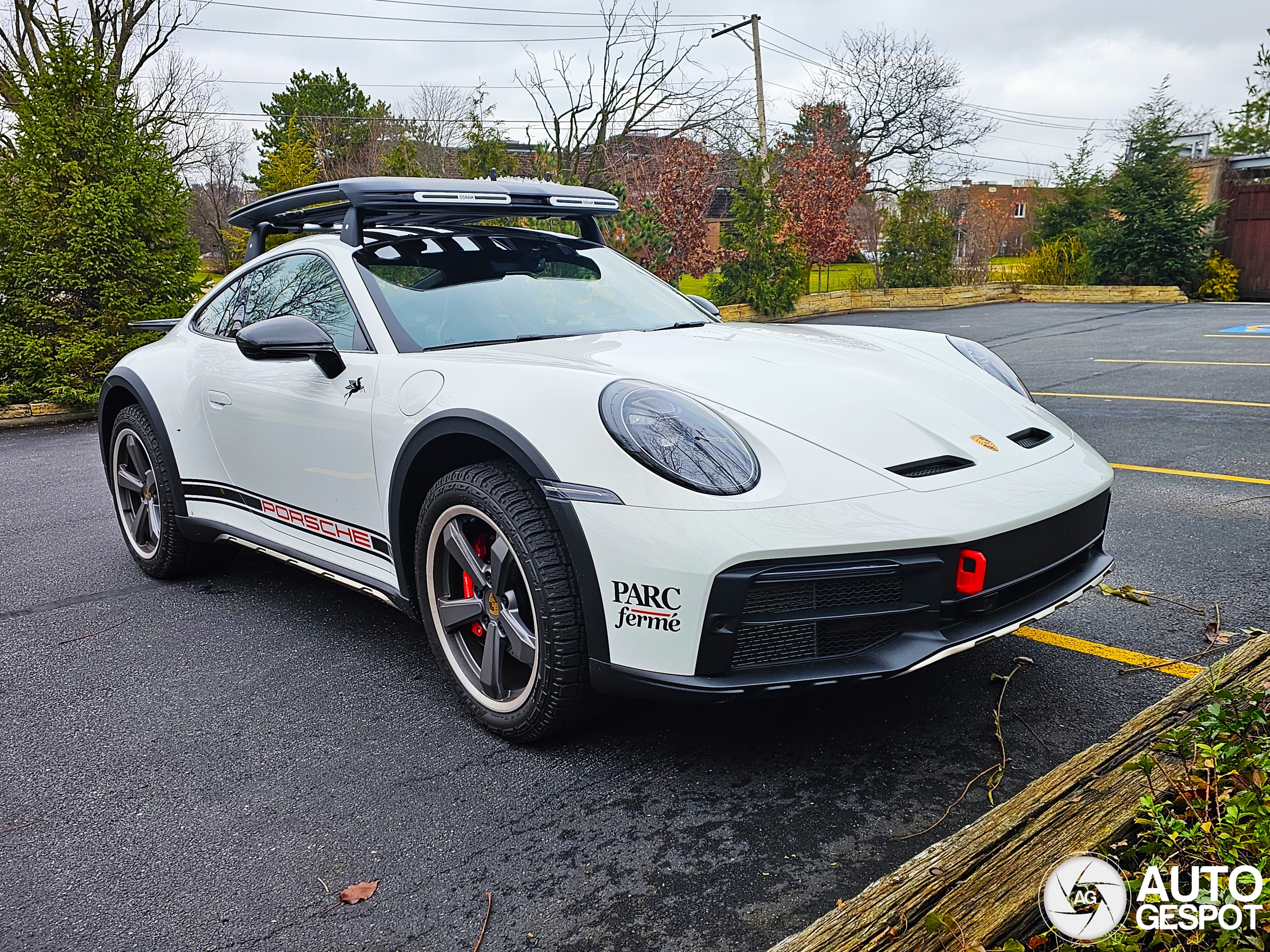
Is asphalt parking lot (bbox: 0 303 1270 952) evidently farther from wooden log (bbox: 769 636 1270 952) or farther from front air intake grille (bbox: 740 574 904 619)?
front air intake grille (bbox: 740 574 904 619)

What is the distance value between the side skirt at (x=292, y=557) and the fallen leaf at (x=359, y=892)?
994mm

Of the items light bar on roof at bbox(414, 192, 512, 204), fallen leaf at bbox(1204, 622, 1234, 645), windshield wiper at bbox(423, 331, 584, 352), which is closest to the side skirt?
windshield wiper at bbox(423, 331, 584, 352)

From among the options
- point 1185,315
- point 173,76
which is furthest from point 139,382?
point 173,76

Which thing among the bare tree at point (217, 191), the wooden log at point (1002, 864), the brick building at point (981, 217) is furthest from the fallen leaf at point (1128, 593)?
the bare tree at point (217, 191)

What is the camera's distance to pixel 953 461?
8.20 feet

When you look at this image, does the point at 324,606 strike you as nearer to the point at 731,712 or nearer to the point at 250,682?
the point at 250,682

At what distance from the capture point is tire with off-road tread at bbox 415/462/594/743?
2443 millimetres

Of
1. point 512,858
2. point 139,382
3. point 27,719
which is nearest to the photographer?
point 512,858

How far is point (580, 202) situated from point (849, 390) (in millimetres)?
1770

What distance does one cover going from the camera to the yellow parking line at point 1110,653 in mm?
2934

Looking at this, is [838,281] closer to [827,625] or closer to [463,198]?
[463,198]

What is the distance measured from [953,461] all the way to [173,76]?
106 feet

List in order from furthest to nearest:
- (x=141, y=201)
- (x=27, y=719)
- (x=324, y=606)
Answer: (x=141, y=201), (x=324, y=606), (x=27, y=719)

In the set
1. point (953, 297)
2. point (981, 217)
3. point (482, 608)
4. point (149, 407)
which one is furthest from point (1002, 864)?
point (981, 217)
